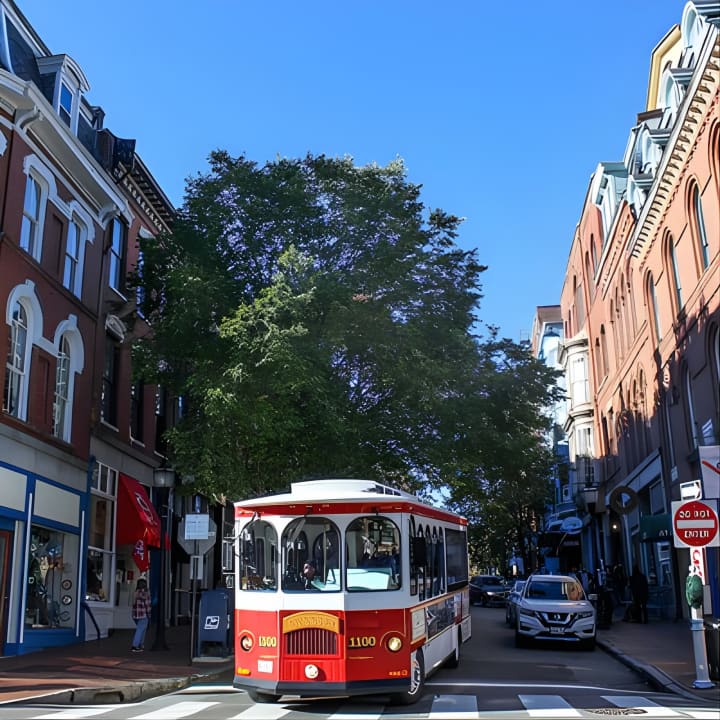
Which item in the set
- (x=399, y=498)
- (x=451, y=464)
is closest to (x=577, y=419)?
(x=451, y=464)

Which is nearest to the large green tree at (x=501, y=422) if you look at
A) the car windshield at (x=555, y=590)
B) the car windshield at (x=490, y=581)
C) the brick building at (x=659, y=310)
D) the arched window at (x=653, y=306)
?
the car windshield at (x=555, y=590)

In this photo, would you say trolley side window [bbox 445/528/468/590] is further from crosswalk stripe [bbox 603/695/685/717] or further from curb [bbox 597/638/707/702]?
crosswalk stripe [bbox 603/695/685/717]

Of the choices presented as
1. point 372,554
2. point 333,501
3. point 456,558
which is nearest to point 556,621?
point 456,558

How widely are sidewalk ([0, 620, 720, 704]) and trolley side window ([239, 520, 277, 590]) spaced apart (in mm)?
2974

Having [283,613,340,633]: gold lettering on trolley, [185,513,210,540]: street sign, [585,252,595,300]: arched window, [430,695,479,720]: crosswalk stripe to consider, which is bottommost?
[430,695,479,720]: crosswalk stripe

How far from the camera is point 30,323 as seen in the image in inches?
770

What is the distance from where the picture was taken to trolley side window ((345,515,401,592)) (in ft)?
36.3

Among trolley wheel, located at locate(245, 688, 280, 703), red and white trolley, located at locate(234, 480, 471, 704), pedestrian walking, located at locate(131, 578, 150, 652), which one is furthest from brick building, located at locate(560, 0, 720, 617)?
pedestrian walking, located at locate(131, 578, 150, 652)

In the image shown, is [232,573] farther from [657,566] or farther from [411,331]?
[657,566]

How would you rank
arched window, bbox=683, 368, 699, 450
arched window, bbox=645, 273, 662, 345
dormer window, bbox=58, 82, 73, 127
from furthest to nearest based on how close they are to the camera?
arched window, bbox=645, 273, 662, 345, arched window, bbox=683, 368, 699, 450, dormer window, bbox=58, 82, 73, 127

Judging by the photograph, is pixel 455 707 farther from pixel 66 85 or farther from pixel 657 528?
pixel 66 85

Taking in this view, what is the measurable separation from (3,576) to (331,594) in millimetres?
9783

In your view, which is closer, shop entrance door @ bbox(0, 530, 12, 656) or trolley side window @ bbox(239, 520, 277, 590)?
trolley side window @ bbox(239, 520, 277, 590)

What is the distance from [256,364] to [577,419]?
30143 mm
